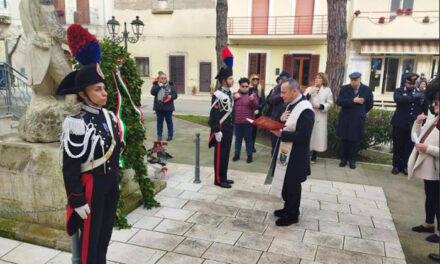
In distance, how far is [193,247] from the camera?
3764 millimetres

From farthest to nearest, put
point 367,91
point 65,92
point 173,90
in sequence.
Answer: point 173,90, point 367,91, point 65,92

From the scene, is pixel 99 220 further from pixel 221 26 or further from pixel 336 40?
pixel 221 26

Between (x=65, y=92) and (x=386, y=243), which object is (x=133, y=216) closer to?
(x=65, y=92)

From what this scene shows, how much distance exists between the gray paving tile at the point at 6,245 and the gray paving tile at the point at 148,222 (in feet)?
4.27

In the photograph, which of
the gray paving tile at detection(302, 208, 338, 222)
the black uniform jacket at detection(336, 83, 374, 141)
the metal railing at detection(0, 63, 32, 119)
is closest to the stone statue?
the gray paving tile at detection(302, 208, 338, 222)

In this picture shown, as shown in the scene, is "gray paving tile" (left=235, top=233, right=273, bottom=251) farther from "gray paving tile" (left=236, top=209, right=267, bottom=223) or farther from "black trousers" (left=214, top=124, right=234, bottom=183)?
Answer: "black trousers" (left=214, top=124, right=234, bottom=183)

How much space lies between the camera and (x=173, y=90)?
29.0ft

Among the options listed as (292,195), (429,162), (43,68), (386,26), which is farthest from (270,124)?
(386,26)

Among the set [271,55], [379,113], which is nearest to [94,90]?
[379,113]

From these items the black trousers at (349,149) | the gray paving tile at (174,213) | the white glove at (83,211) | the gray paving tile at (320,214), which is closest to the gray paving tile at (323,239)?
the gray paving tile at (320,214)

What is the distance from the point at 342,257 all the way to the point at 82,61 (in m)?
3.20

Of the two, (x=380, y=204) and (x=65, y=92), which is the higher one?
(x=65, y=92)

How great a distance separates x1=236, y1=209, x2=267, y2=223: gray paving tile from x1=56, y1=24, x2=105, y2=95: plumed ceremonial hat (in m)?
Result: 2.74

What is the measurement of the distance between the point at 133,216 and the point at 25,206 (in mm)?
1262
